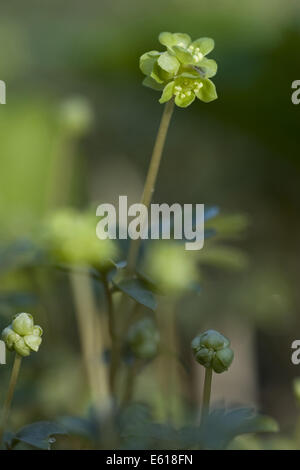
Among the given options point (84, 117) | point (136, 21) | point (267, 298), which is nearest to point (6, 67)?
point (136, 21)

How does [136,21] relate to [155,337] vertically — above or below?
above

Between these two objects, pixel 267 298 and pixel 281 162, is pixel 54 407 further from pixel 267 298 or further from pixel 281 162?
pixel 281 162

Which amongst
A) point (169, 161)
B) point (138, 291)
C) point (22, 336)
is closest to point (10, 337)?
point (22, 336)

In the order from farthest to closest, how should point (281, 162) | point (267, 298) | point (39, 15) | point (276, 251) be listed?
point (39, 15)
point (281, 162)
point (276, 251)
point (267, 298)

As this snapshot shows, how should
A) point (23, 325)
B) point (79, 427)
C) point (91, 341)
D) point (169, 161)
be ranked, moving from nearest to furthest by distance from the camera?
point (23, 325) → point (79, 427) → point (91, 341) → point (169, 161)

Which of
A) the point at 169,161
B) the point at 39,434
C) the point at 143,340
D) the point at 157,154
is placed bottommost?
the point at 39,434

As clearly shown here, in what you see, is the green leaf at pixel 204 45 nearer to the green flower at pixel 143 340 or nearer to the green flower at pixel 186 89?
the green flower at pixel 186 89

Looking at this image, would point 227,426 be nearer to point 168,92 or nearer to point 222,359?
point 222,359
